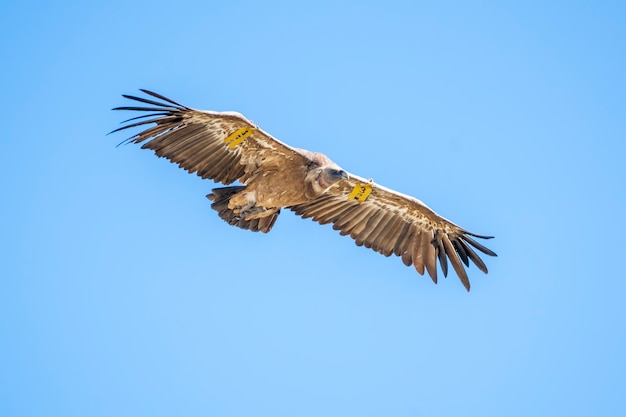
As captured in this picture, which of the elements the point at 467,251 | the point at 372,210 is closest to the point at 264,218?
the point at 372,210

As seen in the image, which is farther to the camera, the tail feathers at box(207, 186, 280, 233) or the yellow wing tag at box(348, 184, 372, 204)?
the yellow wing tag at box(348, 184, 372, 204)

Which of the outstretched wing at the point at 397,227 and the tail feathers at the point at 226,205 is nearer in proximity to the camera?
the tail feathers at the point at 226,205

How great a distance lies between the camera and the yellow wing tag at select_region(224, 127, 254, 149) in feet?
45.9

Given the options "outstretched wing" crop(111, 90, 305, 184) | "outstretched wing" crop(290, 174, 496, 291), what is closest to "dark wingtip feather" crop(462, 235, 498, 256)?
"outstretched wing" crop(290, 174, 496, 291)

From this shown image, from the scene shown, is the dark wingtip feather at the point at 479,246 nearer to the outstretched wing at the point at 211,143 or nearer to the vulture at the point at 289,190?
the vulture at the point at 289,190

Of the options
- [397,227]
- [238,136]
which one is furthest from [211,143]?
[397,227]

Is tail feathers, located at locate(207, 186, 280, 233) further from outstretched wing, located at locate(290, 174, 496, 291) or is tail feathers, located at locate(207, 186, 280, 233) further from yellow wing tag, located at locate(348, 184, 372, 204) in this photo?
yellow wing tag, located at locate(348, 184, 372, 204)

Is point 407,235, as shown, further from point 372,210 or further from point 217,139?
point 217,139

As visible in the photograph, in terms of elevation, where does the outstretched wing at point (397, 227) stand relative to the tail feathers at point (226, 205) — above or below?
above

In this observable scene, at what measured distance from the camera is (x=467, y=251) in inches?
607

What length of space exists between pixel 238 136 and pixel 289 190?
106 centimetres

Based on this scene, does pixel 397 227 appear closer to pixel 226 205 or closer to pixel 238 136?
pixel 226 205

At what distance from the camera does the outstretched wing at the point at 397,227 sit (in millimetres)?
15336

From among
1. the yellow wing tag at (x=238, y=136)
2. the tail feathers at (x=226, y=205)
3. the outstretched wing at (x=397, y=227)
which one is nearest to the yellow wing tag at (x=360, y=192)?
the outstretched wing at (x=397, y=227)
